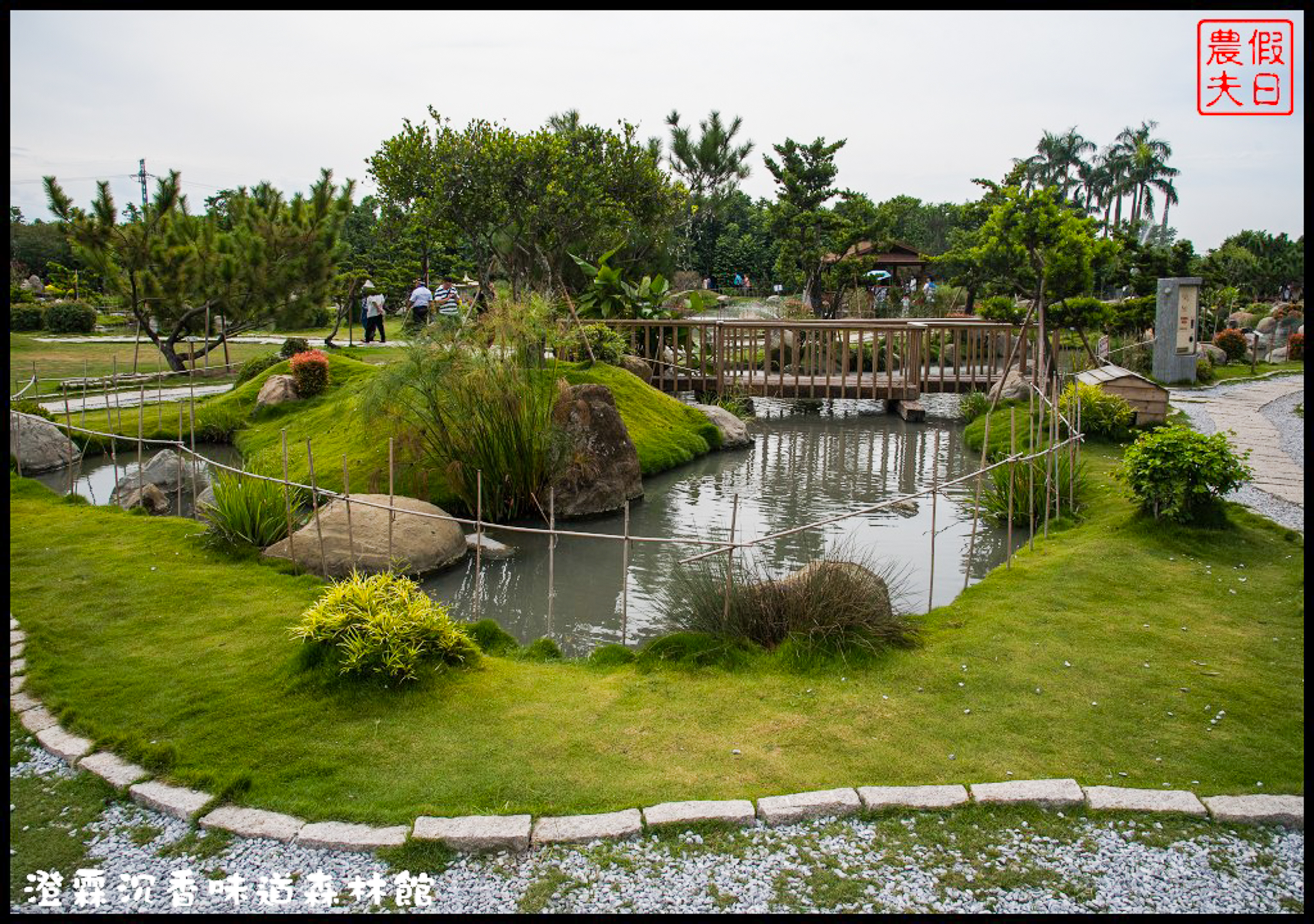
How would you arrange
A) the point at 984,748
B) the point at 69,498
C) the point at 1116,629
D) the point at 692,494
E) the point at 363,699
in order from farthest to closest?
1. the point at 692,494
2. the point at 69,498
3. the point at 1116,629
4. the point at 363,699
5. the point at 984,748

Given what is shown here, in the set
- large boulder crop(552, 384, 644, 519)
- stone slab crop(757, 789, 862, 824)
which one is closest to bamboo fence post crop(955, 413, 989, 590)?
stone slab crop(757, 789, 862, 824)

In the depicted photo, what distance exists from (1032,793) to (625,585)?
8.72 ft

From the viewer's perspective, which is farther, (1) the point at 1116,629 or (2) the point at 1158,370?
(2) the point at 1158,370

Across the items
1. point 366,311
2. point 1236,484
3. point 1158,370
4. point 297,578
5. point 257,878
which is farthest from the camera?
point 366,311

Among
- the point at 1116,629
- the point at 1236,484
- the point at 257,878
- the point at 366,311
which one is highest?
the point at 366,311

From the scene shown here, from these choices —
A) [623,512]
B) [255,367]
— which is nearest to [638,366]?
[623,512]

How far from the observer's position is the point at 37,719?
491 cm

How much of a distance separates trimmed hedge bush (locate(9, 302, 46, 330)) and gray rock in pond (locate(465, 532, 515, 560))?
20.7m

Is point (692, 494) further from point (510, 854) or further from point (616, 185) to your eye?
point (616, 185)

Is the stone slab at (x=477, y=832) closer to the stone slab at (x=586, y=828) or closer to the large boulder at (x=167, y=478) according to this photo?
the stone slab at (x=586, y=828)

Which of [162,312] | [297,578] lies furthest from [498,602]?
[162,312]

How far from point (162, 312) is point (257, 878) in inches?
622

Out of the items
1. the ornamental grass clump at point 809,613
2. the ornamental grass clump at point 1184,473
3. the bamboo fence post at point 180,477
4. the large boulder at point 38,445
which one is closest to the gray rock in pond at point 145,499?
the bamboo fence post at point 180,477

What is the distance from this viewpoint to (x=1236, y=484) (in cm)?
778
